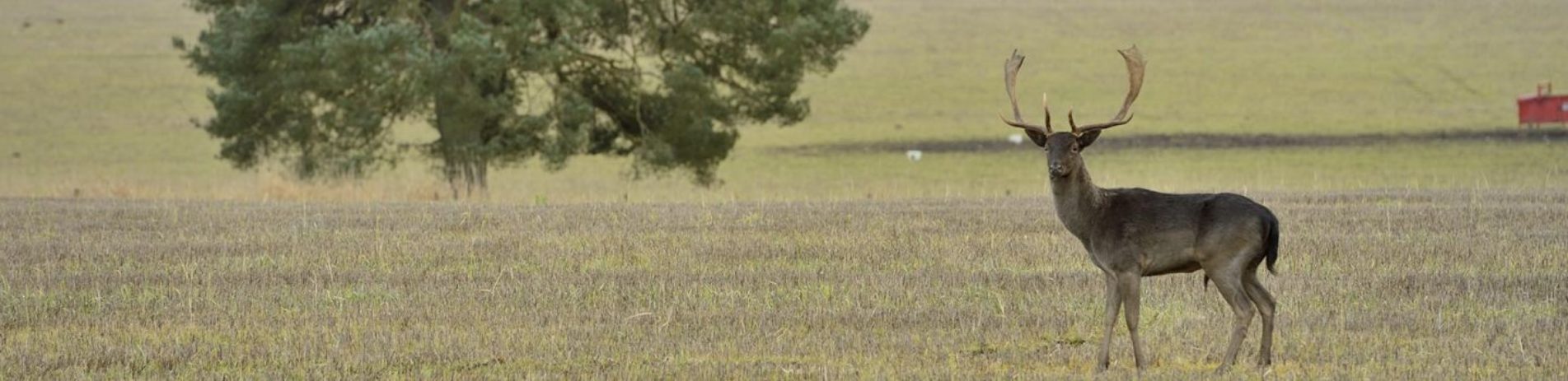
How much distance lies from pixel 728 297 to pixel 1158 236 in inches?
140

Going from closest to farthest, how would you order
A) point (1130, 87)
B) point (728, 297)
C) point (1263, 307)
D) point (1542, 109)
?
1. point (1263, 307)
2. point (1130, 87)
3. point (728, 297)
4. point (1542, 109)

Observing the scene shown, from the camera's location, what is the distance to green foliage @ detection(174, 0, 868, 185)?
28.8 metres

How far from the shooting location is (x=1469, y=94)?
181 feet

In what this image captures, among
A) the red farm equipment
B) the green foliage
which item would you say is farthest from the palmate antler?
the red farm equipment

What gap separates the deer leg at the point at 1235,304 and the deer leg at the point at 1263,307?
0.11 m

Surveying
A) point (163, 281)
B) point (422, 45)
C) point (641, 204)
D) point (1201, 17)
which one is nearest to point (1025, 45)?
point (1201, 17)

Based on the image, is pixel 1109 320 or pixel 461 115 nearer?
pixel 1109 320

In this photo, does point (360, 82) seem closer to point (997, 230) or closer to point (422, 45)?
point (422, 45)

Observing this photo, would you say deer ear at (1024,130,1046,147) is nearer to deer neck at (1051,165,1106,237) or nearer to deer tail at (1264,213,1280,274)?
deer neck at (1051,165,1106,237)

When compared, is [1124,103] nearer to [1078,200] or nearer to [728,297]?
[1078,200]

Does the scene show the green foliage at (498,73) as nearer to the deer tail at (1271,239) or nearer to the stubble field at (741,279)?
the stubble field at (741,279)

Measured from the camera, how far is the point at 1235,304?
10.0 metres

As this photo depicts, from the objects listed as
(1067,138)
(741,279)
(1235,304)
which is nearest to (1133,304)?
(1235,304)

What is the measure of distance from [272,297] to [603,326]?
266cm
